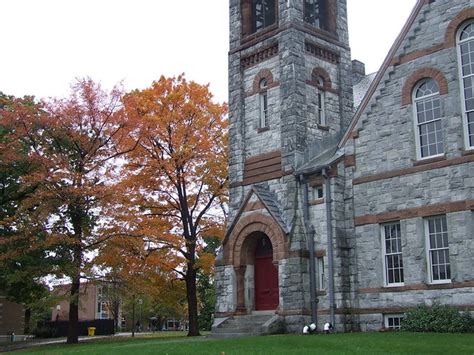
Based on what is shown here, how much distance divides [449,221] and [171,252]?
14894 mm

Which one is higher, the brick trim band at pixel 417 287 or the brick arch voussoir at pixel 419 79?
the brick arch voussoir at pixel 419 79

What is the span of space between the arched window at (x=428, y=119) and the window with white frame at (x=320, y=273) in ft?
17.5

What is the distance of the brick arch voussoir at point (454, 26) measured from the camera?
68.6 ft

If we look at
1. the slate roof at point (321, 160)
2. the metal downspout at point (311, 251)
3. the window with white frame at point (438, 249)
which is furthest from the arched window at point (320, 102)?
the window with white frame at point (438, 249)

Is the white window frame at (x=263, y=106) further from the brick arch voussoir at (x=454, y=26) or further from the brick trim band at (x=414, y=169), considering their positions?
the brick arch voussoir at (x=454, y=26)

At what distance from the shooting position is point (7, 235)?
95.5ft

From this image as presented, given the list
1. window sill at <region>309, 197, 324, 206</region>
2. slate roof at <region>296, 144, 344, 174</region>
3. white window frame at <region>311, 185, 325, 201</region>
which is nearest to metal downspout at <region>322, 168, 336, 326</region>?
slate roof at <region>296, 144, 344, 174</region>

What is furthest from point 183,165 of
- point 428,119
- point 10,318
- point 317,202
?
point 10,318

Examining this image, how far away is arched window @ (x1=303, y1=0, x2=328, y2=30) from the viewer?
28.2m

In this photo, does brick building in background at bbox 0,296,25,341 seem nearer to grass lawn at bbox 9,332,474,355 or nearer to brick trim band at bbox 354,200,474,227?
grass lawn at bbox 9,332,474,355

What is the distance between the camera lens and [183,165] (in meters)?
32.5

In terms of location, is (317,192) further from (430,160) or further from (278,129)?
(430,160)

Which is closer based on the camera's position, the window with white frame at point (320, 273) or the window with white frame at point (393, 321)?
the window with white frame at point (393, 321)

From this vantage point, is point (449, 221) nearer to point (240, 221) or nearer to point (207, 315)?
point (240, 221)
